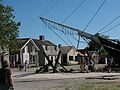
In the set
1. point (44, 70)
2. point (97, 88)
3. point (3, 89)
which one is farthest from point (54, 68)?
point (3, 89)

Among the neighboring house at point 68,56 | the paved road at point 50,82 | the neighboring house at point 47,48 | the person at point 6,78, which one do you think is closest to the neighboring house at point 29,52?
the neighboring house at point 47,48

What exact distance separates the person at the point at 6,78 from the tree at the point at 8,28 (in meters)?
39.5

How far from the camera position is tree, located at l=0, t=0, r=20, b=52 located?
52688 millimetres

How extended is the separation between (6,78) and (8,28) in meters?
40.1

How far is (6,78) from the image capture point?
42.6 ft

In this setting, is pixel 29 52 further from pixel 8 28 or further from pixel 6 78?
pixel 6 78

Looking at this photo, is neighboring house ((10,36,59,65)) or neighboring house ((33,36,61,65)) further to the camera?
neighboring house ((33,36,61,65))

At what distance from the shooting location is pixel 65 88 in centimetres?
2142

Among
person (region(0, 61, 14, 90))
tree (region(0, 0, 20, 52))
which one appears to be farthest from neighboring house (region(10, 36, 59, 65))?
person (region(0, 61, 14, 90))

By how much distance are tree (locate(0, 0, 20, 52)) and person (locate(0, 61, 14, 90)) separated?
130 ft

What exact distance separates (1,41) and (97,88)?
3278 centimetres

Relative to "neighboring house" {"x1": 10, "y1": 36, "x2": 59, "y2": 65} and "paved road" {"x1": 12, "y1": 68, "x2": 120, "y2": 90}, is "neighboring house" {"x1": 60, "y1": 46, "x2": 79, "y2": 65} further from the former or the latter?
"paved road" {"x1": 12, "y1": 68, "x2": 120, "y2": 90}

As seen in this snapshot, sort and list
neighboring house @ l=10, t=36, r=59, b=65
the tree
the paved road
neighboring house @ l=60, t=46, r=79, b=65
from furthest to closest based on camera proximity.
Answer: neighboring house @ l=60, t=46, r=79, b=65 → neighboring house @ l=10, t=36, r=59, b=65 → the tree → the paved road

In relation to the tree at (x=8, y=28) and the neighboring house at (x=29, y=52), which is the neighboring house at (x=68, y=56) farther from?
the tree at (x=8, y=28)
